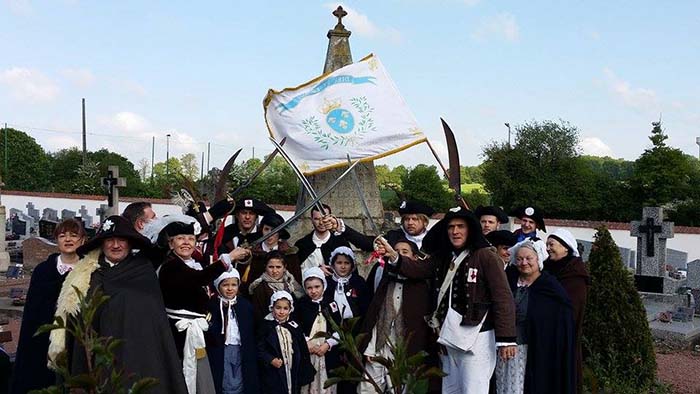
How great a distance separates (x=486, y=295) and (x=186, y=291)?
1.87 meters

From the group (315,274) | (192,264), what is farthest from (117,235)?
(315,274)

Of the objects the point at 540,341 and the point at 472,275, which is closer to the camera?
the point at 472,275

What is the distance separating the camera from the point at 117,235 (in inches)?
165

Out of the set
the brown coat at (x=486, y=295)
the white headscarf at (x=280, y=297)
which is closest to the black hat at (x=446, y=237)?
the brown coat at (x=486, y=295)

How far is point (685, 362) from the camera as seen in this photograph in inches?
347

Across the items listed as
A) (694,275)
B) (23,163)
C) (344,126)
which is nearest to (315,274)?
(344,126)

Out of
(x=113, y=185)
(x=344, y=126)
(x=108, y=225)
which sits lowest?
(x=108, y=225)

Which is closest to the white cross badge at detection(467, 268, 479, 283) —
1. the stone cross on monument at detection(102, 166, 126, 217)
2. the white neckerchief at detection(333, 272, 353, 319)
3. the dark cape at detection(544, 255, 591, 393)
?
the dark cape at detection(544, 255, 591, 393)

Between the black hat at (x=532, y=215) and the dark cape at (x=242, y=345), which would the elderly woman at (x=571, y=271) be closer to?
the black hat at (x=532, y=215)

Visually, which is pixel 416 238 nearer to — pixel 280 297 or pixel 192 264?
pixel 280 297

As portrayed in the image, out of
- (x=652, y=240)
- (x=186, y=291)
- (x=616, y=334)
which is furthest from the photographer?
(x=652, y=240)

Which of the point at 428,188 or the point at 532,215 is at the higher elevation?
the point at 428,188

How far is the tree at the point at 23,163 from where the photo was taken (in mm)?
39312

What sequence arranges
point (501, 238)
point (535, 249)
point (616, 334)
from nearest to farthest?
point (535, 249), point (501, 238), point (616, 334)
